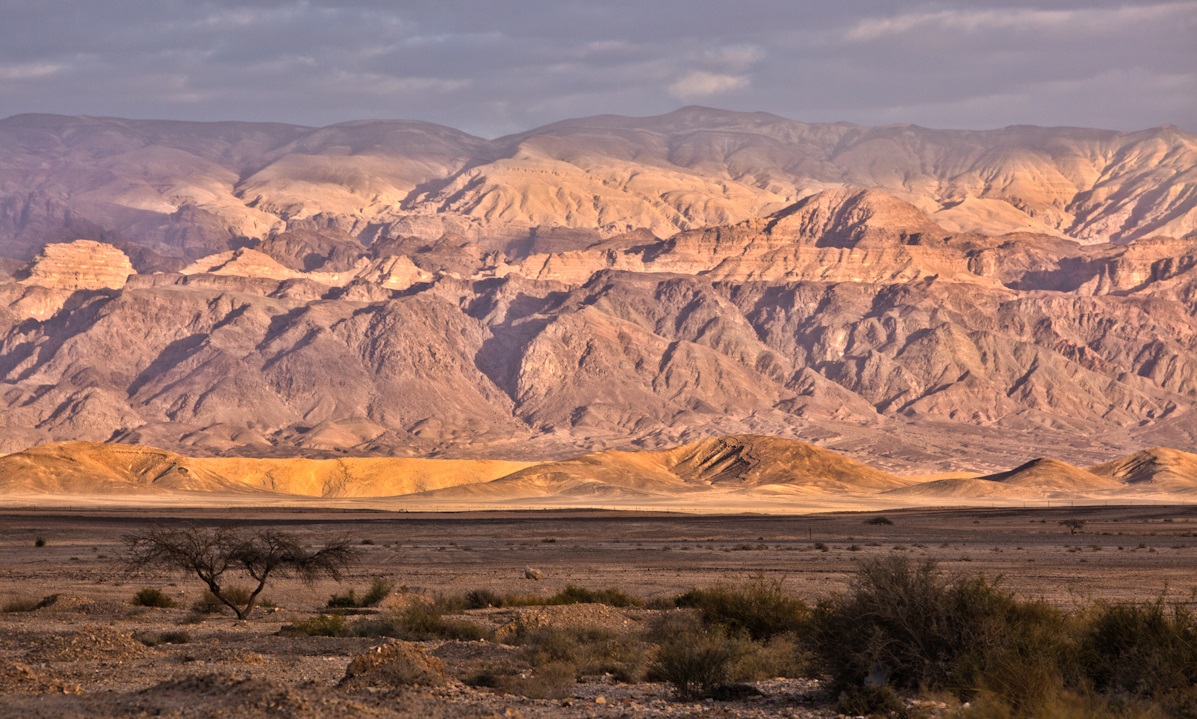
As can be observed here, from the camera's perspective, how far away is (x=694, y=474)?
169 meters

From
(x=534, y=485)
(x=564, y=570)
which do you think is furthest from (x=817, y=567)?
(x=534, y=485)

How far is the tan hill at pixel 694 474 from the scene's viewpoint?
149250 mm

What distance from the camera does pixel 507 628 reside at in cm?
2648

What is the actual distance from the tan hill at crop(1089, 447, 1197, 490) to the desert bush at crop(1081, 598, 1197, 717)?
154 m

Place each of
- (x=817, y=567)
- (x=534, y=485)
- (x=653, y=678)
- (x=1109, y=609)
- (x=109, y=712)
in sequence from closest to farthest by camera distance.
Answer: (x=109, y=712) → (x=1109, y=609) → (x=653, y=678) → (x=817, y=567) → (x=534, y=485)

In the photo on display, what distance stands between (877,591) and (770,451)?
508ft

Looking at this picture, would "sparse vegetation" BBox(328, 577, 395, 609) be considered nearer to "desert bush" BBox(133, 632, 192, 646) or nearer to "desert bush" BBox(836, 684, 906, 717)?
"desert bush" BBox(133, 632, 192, 646)

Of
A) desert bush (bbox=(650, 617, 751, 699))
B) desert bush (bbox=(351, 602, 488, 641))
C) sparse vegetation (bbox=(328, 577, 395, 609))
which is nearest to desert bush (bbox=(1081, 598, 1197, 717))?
desert bush (bbox=(650, 617, 751, 699))

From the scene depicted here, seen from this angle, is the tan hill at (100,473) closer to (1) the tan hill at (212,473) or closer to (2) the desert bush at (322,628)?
(1) the tan hill at (212,473)

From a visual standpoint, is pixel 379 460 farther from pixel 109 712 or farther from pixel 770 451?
pixel 109 712

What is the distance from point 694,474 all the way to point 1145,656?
151729mm

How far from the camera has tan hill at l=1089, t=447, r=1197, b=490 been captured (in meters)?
166

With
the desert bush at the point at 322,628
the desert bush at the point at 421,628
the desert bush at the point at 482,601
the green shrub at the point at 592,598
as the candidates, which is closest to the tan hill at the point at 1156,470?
the desert bush at the point at 482,601

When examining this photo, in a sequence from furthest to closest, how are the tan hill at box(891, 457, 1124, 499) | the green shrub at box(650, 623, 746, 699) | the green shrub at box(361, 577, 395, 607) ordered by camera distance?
the tan hill at box(891, 457, 1124, 499) < the green shrub at box(361, 577, 395, 607) < the green shrub at box(650, 623, 746, 699)
